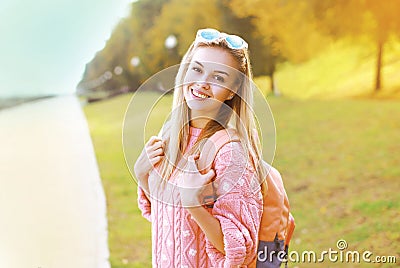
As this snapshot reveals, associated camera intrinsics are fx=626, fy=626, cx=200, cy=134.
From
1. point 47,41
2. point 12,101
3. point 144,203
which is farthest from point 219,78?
point 12,101

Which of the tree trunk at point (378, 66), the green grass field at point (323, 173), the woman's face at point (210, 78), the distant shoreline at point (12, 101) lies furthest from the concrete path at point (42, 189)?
the tree trunk at point (378, 66)

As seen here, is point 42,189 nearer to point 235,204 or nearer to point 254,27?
point 254,27

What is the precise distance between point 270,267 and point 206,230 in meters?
0.23

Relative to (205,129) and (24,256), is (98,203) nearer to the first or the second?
(24,256)

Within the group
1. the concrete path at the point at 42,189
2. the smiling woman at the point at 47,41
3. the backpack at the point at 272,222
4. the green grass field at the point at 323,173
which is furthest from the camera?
the green grass field at the point at 323,173

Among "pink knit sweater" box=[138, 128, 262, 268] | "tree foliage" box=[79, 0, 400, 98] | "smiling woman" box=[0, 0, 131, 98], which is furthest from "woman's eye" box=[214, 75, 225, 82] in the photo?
"tree foliage" box=[79, 0, 400, 98]

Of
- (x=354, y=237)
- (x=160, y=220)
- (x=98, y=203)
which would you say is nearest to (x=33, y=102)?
(x=98, y=203)

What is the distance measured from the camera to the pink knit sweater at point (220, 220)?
1.12 m

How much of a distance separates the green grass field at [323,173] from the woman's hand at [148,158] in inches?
45.7

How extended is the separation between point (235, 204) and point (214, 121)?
170 millimetres

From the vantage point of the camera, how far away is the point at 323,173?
8.07 ft
